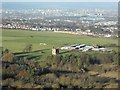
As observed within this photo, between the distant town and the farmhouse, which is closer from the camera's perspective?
the farmhouse

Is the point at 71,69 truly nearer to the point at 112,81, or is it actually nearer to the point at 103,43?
the point at 112,81

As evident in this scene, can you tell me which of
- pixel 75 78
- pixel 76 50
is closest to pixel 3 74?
pixel 75 78

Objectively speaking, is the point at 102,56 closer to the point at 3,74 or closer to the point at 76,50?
the point at 76,50

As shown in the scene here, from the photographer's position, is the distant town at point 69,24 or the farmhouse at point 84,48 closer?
the farmhouse at point 84,48

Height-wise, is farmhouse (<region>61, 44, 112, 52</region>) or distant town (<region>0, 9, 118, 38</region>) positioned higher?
distant town (<region>0, 9, 118, 38</region>)

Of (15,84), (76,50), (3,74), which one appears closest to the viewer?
(15,84)

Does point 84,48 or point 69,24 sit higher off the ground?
point 69,24

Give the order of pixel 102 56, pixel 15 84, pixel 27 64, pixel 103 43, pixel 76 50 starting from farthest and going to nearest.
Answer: pixel 103 43 < pixel 76 50 < pixel 102 56 < pixel 27 64 < pixel 15 84

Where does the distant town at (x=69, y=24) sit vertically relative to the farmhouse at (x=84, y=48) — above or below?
above

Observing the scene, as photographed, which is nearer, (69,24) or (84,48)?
(84,48)

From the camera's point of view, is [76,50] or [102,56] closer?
[102,56]
